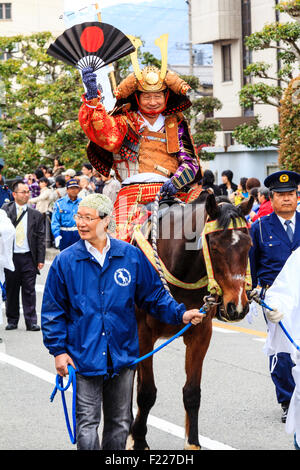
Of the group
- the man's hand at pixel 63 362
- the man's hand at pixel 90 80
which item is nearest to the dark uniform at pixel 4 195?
the man's hand at pixel 90 80

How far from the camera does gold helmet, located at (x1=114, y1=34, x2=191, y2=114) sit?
7219mm

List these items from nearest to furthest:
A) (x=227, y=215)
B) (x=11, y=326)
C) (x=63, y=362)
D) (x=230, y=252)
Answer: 1. (x=63, y=362)
2. (x=230, y=252)
3. (x=227, y=215)
4. (x=11, y=326)

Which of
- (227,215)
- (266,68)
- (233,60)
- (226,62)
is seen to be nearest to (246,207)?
(227,215)

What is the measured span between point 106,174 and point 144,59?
20.4 m

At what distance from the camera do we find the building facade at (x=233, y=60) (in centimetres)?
3272

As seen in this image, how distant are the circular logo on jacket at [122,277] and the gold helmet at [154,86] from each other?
2.37 metres

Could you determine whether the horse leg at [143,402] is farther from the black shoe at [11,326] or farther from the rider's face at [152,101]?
the black shoe at [11,326]

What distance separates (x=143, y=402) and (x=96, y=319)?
1885mm

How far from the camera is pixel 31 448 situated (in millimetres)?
6805

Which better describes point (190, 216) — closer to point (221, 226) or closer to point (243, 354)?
point (221, 226)

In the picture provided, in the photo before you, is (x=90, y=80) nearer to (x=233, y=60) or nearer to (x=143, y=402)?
(x=143, y=402)

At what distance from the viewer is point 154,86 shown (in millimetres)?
7207

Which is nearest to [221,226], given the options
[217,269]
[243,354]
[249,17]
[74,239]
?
[217,269]

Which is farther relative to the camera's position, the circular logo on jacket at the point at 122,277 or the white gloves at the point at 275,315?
the white gloves at the point at 275,315
